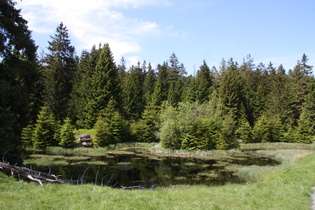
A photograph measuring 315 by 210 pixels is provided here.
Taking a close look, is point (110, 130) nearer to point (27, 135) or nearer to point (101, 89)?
point (101, 89)

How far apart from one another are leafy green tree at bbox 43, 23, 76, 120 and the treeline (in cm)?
20

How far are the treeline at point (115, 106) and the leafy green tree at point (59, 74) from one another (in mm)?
196

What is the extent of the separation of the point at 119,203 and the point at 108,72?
4180 centimetres

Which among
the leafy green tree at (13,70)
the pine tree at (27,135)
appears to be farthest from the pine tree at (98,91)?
the leafy green tree at (13,70)

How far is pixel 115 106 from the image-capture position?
46.2 metres

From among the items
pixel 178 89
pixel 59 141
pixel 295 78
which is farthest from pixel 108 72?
pixel 295 78

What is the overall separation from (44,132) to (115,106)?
16.4 metres

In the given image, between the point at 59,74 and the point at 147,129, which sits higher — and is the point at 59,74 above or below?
above

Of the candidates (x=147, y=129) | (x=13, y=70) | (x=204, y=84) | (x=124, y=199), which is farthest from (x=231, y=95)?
(x=124, y=199)

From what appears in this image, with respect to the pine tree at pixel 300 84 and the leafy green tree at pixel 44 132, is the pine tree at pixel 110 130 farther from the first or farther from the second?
the pine tree at pixel 300 84

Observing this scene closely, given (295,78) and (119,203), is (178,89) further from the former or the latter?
(119,203)

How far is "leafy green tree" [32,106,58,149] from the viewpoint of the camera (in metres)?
32.2

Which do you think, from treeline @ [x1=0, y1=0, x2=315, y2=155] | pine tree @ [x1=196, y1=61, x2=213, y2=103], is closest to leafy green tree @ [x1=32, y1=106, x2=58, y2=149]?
treeline @ [x1=0, y1=0, x2=315, y2=155]

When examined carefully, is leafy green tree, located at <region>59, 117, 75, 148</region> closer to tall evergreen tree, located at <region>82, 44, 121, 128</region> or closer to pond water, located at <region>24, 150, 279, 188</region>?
tall evergreen tree, located at <region>82, 44, 121, 128</region>
